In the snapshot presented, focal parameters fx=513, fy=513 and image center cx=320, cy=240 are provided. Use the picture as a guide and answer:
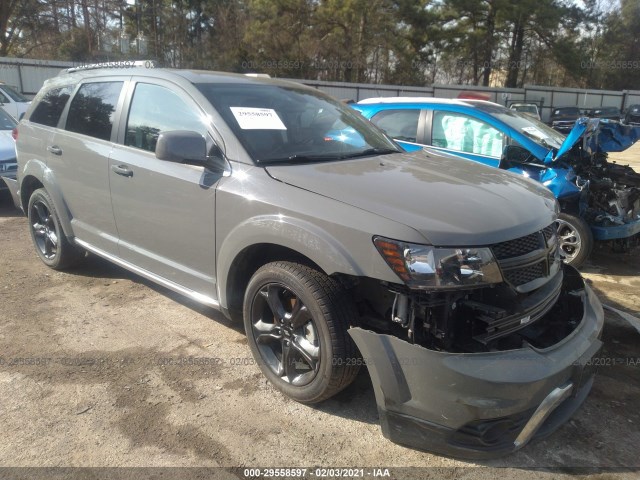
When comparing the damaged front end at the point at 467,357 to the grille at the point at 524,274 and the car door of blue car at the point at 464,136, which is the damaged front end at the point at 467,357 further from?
the car door of blue car at the point at 464,136

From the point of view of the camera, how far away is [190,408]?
294 cm

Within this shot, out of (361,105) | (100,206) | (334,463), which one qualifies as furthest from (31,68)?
(334,463)

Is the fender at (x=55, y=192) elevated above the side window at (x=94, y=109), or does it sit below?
below

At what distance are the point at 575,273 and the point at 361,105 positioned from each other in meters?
4.47

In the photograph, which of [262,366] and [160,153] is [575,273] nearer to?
[262,366]

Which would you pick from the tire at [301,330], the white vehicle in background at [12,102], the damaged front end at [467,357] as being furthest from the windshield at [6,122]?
the damaged front end at [467,357]

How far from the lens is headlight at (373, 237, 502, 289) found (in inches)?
90.7

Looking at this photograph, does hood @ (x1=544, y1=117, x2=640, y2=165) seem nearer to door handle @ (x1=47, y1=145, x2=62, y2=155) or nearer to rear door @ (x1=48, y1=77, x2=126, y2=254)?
rear door @ (x1=48, y1=77, x2=126, y2=254)

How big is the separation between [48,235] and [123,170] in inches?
72.4

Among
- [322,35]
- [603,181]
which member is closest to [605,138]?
[603,181]

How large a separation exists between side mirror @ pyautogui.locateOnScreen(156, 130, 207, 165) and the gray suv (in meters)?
0.01

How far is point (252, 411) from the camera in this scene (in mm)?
2912

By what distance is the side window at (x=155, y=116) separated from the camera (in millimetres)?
3326

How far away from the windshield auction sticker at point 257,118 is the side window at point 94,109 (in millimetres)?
1243
